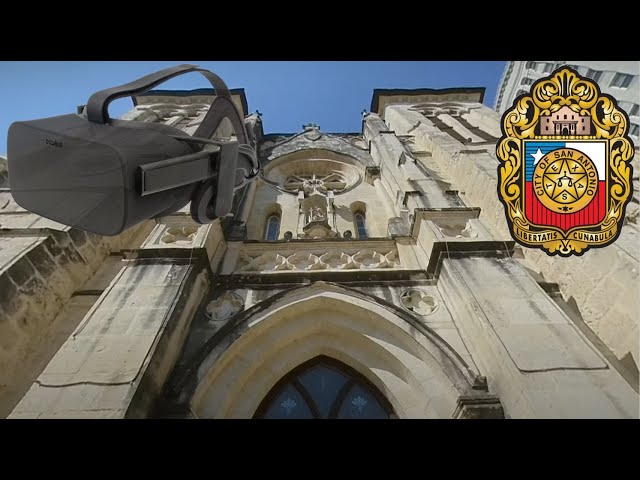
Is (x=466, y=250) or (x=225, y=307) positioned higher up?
(x=466, y=250)

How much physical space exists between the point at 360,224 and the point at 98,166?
300 inches

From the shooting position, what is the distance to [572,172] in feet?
15.2

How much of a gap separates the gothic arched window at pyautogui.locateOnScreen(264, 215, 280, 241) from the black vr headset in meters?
6.12

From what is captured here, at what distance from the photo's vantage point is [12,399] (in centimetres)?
403

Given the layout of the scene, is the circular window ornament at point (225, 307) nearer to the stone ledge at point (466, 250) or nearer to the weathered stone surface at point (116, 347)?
the weathered stone surface at point (116, 347)

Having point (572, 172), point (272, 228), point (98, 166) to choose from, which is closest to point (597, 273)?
point (572, 172)

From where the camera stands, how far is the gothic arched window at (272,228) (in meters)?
8.87

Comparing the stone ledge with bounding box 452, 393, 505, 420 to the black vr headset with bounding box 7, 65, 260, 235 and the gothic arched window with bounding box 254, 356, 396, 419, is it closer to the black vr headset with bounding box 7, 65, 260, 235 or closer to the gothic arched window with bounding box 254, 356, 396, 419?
the gothic arched window with bounding box 254, 356, 396, 419

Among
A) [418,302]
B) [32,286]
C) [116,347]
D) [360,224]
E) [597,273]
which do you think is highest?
[360,224]

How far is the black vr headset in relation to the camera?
90.0 inches

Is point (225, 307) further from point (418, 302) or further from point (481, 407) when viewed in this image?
point (481, 407)

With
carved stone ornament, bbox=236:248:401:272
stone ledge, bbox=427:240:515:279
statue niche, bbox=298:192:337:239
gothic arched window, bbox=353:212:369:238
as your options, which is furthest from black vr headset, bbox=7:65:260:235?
gothic arched window, bbox=353:212:369:238

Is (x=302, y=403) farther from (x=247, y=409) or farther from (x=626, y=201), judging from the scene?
(x=626, y=201)

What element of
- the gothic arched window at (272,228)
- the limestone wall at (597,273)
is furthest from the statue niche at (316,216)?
the limestone wall at (597,273)
